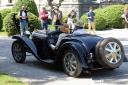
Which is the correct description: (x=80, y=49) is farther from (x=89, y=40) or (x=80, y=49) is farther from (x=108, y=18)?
(x=108, y=18)

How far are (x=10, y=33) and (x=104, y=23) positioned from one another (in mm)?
7441

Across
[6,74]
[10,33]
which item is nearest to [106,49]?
[6,74]

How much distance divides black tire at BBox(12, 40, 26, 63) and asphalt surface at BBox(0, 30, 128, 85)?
→ 15 centimetres

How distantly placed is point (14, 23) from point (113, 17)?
813 centimetres

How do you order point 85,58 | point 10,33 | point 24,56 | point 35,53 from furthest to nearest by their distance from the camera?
point 10,33 → point 24,56 → point 35,53 → point 85,58

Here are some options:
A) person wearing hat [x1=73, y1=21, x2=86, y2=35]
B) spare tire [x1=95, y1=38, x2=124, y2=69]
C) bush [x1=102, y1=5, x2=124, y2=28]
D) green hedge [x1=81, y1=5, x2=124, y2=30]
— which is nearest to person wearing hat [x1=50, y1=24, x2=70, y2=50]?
person wearing hat [x1=73, y1=21, x2=86, y2=35]

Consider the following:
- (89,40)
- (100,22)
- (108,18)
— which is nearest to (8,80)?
(89,40)

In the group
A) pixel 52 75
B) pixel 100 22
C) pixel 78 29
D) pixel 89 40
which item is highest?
pixel 78 29

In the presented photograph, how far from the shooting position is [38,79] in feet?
34.3

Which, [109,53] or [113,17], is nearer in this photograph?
[109,53]

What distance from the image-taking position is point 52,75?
36.0 feet

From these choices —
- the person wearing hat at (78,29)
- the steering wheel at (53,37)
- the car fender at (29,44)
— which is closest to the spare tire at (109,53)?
the person wearing hat at (78,29)

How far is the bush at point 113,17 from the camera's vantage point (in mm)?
28625

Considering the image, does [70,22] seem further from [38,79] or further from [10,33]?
[10,33]
